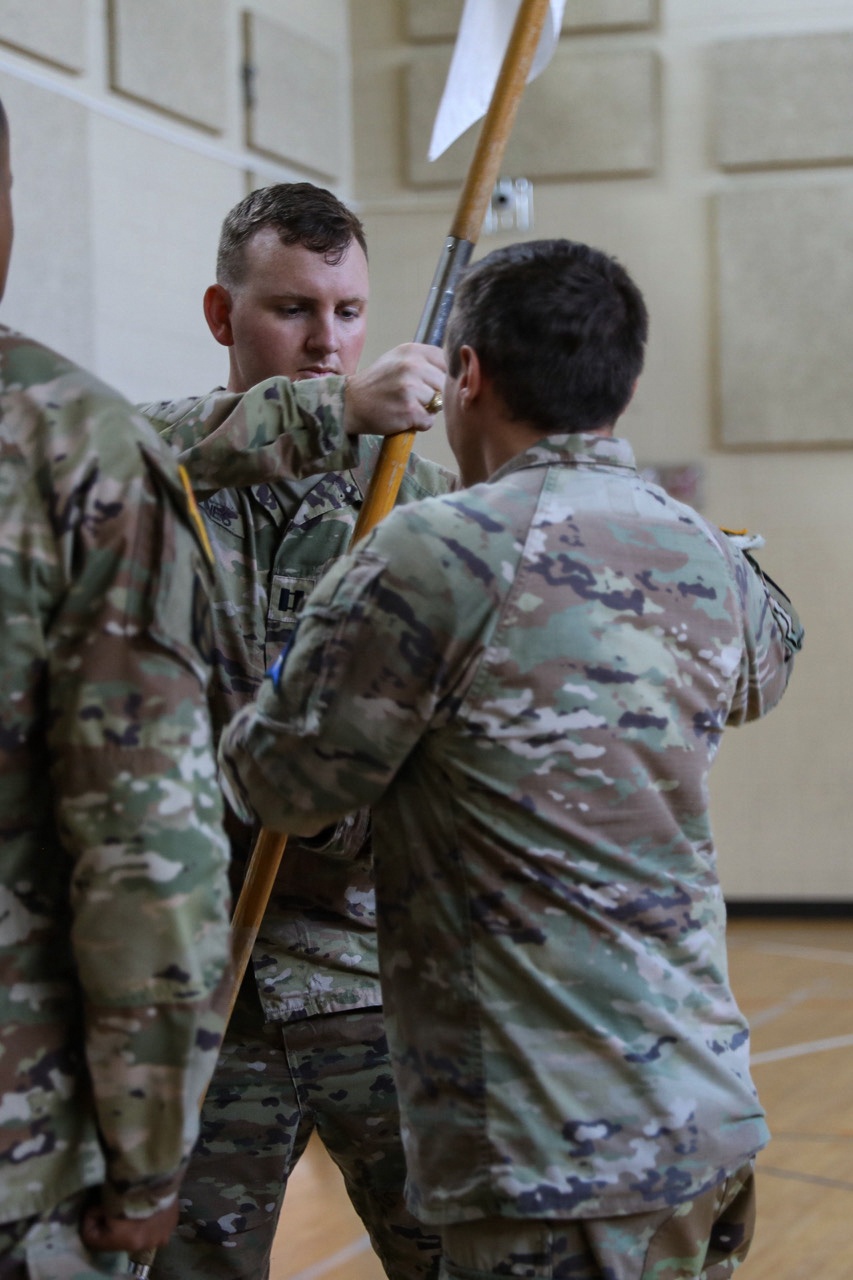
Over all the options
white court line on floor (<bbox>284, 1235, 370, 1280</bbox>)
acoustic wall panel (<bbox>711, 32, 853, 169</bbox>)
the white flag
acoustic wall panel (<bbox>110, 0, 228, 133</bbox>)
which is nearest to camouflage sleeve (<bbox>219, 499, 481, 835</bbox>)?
the white flag

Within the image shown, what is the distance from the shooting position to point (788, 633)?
1.55m

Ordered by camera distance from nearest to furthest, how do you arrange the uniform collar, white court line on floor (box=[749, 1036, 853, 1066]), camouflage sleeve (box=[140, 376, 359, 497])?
1. the uniform collar
2. camouflage sleeve (box=[140, 376, 359, 497])
3. white court line on floor (box=[749, 1036, 853, 1066])

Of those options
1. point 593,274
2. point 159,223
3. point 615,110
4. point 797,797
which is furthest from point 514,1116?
point 615,110

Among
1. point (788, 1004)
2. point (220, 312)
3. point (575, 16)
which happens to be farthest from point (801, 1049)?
point (575, 16)

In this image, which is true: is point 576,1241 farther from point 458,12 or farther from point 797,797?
point 458,12

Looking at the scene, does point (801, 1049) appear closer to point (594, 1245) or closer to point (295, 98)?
point (594, 1245)

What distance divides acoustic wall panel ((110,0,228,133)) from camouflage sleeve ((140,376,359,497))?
11.0 feet

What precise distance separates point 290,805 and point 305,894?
45 cm

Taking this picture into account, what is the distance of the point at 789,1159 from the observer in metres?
3.38

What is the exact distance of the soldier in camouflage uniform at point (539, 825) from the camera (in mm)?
1267

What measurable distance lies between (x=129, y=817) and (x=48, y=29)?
3808 millimetres

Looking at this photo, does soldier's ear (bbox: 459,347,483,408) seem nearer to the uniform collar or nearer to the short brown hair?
the uniform collar

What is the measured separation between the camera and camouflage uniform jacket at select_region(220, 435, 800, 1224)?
127cm

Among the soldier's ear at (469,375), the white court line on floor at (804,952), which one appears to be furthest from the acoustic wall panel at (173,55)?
the soldier's ear at (469,375)
